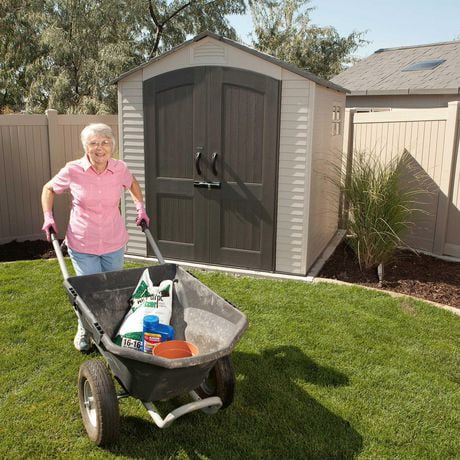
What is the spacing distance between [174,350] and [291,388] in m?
0.99

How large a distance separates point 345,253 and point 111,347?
444cm

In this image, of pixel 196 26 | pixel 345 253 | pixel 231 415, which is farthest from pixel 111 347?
pixel 196 26

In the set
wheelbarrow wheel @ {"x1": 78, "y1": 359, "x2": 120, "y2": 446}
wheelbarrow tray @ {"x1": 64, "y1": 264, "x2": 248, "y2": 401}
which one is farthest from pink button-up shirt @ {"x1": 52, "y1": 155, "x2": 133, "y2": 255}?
wheelbarrow wheel @ {"x1": 78, "y1": 359, "x2": 120, "y2": 446}

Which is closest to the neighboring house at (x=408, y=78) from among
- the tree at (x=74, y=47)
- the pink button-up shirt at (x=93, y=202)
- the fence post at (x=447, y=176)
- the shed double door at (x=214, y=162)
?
the fence post at (x=447, y=176)

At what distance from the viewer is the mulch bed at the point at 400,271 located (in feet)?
16.6

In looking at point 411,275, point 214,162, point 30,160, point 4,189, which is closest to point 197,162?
point 214,162

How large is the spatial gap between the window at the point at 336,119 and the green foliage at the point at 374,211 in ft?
3.00

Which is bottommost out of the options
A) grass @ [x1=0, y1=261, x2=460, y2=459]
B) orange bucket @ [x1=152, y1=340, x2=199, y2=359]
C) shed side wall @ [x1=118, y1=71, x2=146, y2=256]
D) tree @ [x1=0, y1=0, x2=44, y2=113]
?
grass @ [x1=0, y1=261, x2=460, y2=459]

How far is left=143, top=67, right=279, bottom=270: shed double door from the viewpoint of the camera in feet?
17.2

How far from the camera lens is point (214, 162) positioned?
213 inches

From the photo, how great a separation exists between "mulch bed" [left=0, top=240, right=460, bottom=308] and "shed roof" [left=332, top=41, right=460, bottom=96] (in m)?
5.56

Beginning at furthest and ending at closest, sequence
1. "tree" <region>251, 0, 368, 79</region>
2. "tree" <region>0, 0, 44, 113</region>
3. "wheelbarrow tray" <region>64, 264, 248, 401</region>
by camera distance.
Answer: "tree" <region>251, 0, 368, 79</region>, "tree" <region>0, 0, 44, 113</region>, "wheelbarrow tray" <region>64, 264, 248, 401</region>

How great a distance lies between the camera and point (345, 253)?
20.5 feet

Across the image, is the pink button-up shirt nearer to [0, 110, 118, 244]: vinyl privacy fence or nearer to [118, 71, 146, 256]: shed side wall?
[118, 71, 146, 256]: shed side wall
